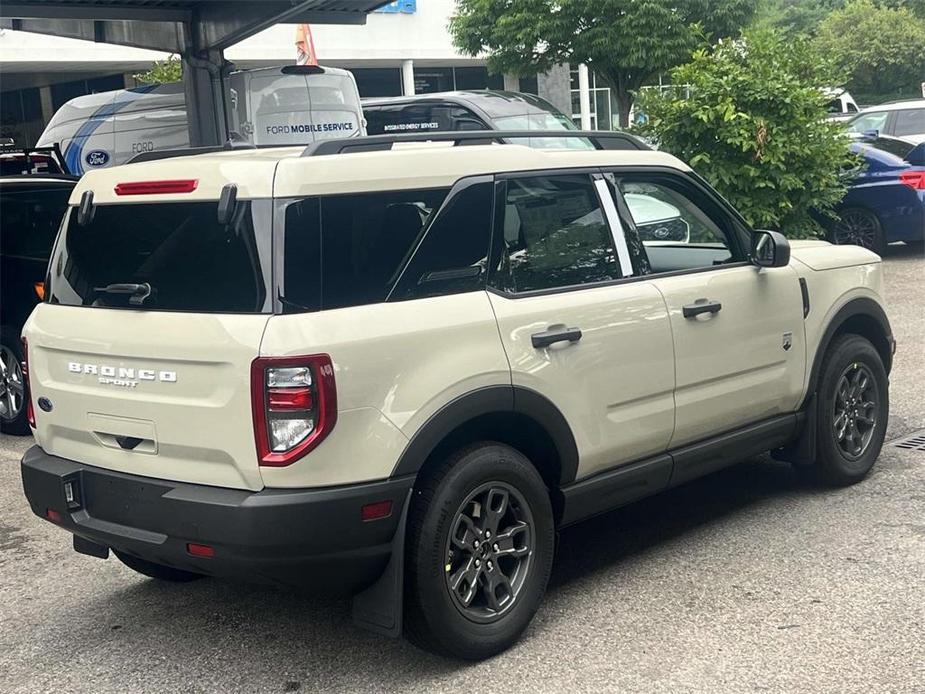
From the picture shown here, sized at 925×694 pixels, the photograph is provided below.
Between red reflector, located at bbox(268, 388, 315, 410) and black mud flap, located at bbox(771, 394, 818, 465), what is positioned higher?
red reflector, located at bbox(268, 388, 315, 410)

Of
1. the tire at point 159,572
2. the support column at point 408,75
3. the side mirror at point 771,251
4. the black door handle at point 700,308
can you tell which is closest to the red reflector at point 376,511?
the tire at point 159,572

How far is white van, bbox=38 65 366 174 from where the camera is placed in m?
14.0

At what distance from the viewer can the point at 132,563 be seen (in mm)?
4887

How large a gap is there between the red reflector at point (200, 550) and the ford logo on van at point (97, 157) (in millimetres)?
12522

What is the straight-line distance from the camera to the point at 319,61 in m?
34.0

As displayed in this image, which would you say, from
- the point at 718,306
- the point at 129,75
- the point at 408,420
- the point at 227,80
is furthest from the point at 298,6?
the point at 129,75

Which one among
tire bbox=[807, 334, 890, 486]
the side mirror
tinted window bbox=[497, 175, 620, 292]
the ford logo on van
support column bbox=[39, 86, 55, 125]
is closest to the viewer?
tinted window bbox=[497, 175, 620, 292]

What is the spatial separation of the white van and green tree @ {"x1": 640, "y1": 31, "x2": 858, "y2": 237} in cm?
401

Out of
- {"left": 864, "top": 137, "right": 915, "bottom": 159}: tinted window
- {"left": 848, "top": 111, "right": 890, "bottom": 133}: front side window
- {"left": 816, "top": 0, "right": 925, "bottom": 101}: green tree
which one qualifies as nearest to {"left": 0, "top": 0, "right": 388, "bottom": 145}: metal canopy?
{"left": 864, "top": 137, "right": 915, "bottom": 159}: tinted window

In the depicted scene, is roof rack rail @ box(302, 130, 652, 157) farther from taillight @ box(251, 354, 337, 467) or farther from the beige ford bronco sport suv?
taillight @ box(251, 354, 337, 467)

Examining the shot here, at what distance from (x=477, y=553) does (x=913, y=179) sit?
11456 mm

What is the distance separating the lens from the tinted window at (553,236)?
14.4 feet

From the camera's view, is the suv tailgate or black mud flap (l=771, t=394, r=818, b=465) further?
black mud flap (l=771, t=394, r=818, b=465)

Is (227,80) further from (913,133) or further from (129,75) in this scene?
(129,75)
